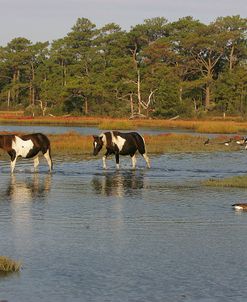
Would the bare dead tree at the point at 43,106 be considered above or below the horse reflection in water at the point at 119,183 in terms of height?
above

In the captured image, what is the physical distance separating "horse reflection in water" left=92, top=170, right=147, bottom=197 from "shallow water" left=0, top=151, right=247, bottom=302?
0.03m

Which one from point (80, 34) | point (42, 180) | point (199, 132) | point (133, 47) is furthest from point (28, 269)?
point (80, 34)

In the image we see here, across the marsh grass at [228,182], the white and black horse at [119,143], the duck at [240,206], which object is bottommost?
the marsh grass at [228,182]

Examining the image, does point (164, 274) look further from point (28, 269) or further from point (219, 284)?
point (28, 269)

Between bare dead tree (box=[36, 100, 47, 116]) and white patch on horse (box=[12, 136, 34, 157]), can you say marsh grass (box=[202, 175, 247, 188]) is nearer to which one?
white patch on horse (box=[12, 136, 34, 157])

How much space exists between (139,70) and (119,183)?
64.3 meters

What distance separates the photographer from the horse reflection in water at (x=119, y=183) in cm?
1792

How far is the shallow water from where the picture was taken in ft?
28.8

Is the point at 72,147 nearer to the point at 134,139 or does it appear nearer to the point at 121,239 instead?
the point at 134,139

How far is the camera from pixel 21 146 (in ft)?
75.3

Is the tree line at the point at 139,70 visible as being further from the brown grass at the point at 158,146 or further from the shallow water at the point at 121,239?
the shallow water at the point at 121,239

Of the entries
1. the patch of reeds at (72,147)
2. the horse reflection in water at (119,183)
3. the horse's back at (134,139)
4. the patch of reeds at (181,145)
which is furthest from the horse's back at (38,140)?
the patch of reeds at (181,145)

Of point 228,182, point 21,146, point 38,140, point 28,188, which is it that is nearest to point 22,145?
point 21,146

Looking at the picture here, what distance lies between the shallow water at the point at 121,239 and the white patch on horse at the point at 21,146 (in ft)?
6.04
